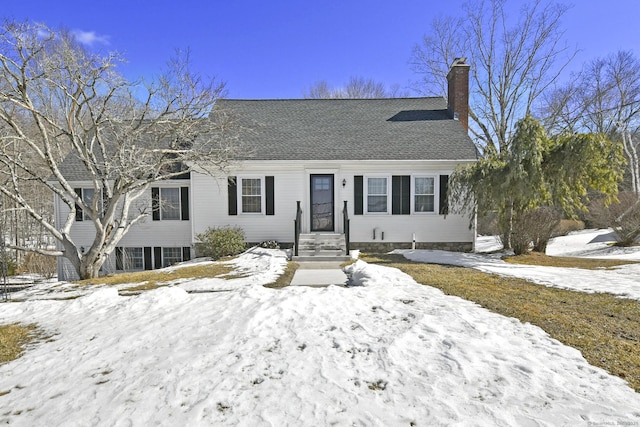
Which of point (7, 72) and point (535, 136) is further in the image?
point (535, 136)

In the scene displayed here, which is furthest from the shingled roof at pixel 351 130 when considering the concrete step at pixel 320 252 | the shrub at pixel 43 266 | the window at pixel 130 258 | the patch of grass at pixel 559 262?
the shrub at pixel 43 266

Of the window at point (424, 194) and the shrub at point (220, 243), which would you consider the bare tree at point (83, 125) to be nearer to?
the shrub at point (220, 243)

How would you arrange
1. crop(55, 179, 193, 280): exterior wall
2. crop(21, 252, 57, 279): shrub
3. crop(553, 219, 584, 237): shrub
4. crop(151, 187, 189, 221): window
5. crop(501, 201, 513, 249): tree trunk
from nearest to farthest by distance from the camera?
crop(501, 201, 513, 249): tree trunk
crop(55, 179, 193, 280): exterior wall
crop(151, 187, 189, 221): window
crop(21, 252, 57, 279): shrub
crop(553, 219, 584, 237): shrub

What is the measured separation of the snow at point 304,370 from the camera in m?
2.53

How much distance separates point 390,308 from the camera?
4.95m

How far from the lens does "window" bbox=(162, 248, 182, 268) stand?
43.5 ft

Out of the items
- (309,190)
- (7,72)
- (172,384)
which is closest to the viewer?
(172,384)

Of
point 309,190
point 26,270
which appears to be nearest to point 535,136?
point 309,190

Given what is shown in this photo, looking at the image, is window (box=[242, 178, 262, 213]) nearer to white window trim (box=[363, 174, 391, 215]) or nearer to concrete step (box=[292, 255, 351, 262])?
concrete step (box=[292, 255, 351, 262])

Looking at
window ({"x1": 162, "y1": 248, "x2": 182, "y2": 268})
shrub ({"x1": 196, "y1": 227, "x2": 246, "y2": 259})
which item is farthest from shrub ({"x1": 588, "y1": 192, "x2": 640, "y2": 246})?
window ({"x1": 162, "y1": 248, "x2": 182, "y2": 268})

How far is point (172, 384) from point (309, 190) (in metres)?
9.90

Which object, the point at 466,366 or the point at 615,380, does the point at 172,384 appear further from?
the point at 615,380

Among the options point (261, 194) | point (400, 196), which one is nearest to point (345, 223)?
point (400, 196)

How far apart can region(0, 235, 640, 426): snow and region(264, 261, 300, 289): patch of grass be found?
1.59 m
